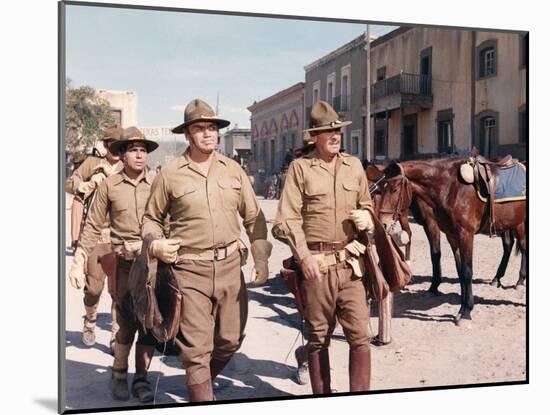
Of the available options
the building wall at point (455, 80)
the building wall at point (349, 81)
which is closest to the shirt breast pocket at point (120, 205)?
the building wall at point (349, 81)

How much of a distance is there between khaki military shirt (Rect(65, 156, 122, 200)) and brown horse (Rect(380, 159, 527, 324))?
7.65ft

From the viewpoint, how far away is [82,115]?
4977 mm

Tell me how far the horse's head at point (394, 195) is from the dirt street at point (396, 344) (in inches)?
8.7

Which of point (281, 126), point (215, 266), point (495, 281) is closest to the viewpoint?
point (215, 266)

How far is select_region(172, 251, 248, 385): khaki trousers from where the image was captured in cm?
→ 477

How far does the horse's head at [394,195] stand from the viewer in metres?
5.75

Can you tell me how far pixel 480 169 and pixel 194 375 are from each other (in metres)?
2.95

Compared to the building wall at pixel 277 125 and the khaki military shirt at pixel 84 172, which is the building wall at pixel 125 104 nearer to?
the khaki military shirt at pixel 84 172

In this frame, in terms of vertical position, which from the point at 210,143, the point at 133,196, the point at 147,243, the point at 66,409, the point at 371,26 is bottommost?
the point at 66,409

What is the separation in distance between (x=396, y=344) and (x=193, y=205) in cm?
207

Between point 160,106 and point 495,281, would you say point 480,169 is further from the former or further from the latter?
point 160,106

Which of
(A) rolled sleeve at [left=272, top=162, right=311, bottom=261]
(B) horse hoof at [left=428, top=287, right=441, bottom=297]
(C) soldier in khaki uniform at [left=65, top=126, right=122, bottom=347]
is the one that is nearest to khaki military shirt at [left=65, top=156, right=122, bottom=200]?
(C) soldier in khaki uniform at [left=65, top=126, right=122, bottom=347]

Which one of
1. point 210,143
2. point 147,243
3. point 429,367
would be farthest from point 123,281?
point 429,367

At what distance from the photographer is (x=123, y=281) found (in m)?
5.08
